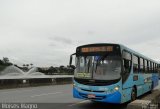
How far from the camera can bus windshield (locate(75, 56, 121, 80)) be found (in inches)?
491

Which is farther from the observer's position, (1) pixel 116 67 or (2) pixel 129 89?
(2) pixel 129 89

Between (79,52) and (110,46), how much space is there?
1.52m

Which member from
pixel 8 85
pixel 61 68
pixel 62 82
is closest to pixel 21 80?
pixel 8 85

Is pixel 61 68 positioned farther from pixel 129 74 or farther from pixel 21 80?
pixel 129 74

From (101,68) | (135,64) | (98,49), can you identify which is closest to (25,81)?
(135,64)

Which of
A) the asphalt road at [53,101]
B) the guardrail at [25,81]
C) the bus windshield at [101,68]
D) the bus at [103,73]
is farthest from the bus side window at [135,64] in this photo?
the guardrail at [25,81]

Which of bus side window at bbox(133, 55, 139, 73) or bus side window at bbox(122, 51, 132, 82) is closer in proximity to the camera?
bus side window at bbox(122, 51, 132, 82)

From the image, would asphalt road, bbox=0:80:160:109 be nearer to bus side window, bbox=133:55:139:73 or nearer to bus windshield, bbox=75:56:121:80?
bus windshield, bbox=75:56:121:80

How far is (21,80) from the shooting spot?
2952 cm

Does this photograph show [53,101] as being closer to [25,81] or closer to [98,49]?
[98,49]

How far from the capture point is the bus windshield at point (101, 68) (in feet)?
40.9

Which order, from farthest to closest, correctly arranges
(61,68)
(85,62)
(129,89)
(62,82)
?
(61,68) → (62,82) → (129,89) → (85,62)

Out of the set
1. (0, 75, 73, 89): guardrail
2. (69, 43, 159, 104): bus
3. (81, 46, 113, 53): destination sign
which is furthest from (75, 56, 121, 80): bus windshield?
(0, 75, 73, 89): guardrail

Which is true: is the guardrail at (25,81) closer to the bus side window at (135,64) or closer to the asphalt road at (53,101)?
the asphalt road at (53,101)
